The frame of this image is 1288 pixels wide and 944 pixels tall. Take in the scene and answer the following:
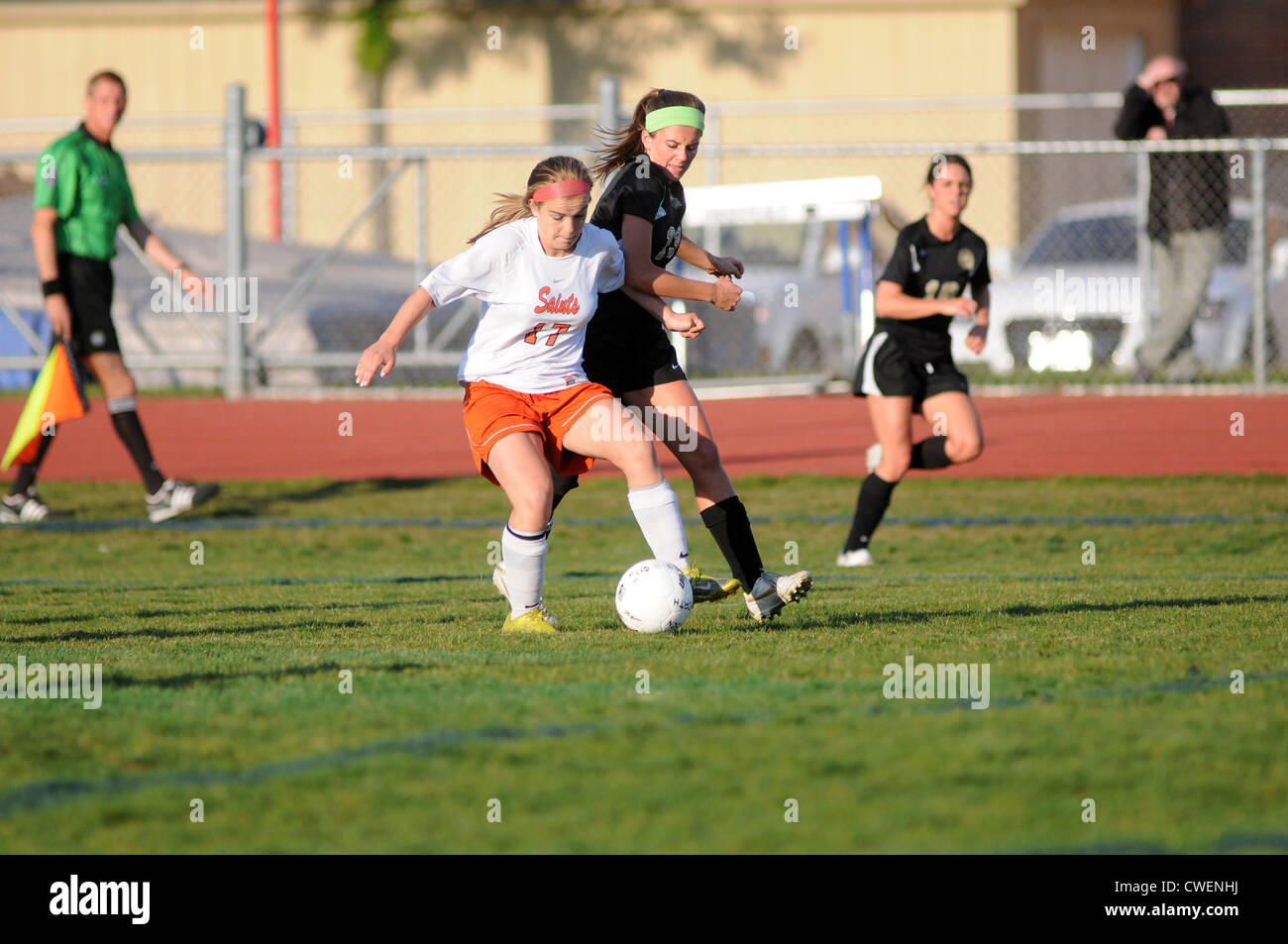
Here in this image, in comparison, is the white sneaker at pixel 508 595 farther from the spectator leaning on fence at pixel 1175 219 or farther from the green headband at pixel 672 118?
the spectator leaning on fence at pixel 1175 219

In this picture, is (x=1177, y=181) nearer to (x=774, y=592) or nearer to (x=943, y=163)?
(x=943, y=163)

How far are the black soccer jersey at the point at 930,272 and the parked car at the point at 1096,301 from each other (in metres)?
5.95

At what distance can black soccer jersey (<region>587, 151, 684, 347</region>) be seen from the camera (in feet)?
19.1

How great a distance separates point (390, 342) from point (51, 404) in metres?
4.74

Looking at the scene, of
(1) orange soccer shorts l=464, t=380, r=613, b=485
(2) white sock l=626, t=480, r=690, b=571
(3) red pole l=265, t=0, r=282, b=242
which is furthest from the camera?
(3) red pole l=265, t=0, r=282, b=242

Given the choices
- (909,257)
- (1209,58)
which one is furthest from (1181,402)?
(1209,58)

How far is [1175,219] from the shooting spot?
12945mm

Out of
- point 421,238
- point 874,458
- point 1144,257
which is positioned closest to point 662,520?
point 874,458

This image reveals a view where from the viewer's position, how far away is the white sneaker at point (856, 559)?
7953 millimetres

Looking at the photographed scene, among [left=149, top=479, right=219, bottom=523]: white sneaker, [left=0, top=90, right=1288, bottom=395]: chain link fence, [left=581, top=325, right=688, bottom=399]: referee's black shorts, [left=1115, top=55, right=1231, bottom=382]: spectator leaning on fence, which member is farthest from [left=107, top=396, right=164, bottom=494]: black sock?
[left=1115, top=55, right=1231, bottom=382]: spectator leaning on fence

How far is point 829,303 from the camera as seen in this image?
610 inches

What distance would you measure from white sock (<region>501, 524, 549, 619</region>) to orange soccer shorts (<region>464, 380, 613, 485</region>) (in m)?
0.24

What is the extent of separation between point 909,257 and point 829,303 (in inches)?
Result: 305
